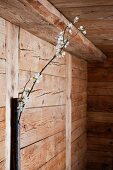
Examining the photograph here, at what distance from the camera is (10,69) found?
1667mm

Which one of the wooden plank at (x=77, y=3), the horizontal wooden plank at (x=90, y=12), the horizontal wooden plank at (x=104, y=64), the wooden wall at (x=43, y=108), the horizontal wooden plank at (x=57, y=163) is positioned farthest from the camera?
the horizontal wooden plank at (x=104, y=64)

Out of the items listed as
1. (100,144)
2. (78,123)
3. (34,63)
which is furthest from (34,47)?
(100,144)

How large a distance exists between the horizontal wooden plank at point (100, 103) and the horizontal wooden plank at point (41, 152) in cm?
114

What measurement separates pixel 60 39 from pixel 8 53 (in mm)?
479

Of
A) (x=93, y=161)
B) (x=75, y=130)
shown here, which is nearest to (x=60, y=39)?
(x=75, y=130)

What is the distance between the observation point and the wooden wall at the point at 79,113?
10.5 feet

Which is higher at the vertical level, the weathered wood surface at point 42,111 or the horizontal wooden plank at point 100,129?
the weathered wood surface at point 42,111

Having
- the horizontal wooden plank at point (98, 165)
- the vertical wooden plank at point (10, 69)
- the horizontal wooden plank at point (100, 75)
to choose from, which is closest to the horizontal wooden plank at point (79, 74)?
A: the horizontal wooden plank at point (100, 75)

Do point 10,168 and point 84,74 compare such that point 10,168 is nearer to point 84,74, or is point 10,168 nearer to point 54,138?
point 54,138

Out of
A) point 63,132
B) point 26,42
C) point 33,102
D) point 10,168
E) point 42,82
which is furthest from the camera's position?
point 63,132

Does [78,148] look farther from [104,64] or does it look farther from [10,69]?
[10,69]

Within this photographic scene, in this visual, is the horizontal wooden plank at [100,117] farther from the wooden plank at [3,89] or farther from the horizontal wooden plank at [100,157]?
the wooden plank at [3,89]

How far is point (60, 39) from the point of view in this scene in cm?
124

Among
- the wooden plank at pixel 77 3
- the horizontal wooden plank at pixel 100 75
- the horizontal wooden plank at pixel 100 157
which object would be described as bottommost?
the horizontal wooden plank at pixel 100 157
